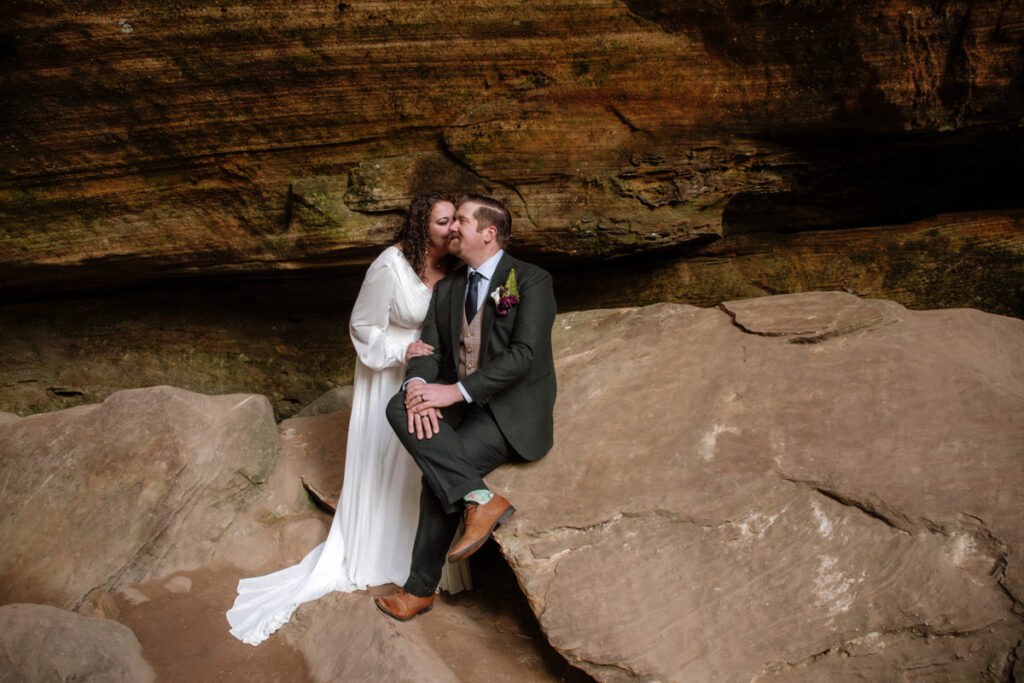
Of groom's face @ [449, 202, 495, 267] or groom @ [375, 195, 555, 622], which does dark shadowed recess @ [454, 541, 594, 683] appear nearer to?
groom @ [375, 195, 555, 622]

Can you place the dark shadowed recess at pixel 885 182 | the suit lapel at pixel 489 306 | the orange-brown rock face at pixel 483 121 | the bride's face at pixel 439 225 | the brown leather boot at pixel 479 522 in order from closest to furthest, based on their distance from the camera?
the brown leather boot at pixel 479 522 → the suit lapel at pixel 489 306 → the bride's face at pixel 439 225 → the orange-brown rock face at pixel 483 121 → the dark shadowed recess at pixel 885 182

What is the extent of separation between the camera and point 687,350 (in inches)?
171

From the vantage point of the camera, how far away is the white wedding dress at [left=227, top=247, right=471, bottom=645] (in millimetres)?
4137

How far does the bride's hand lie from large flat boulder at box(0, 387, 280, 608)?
5.05 feet

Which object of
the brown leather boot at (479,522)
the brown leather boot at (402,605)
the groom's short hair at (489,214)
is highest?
the groom's short hair at (489,214)

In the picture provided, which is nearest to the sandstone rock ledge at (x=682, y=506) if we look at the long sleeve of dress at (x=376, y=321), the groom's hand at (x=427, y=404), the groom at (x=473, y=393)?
the groom at (x=473, y=393)

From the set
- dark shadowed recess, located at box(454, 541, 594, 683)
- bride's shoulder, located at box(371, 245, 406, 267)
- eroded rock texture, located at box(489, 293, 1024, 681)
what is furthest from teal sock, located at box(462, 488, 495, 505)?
bride's shoulder, located at box(371, 245, 406, 267)

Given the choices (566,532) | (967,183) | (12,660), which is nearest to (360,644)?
(566,532)

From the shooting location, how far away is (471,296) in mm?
3896

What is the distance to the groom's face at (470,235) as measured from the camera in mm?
3834

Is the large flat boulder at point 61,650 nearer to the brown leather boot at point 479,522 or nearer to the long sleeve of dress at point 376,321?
the brown leather boot at point 479,522

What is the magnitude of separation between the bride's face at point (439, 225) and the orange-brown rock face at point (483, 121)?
1.12 meters

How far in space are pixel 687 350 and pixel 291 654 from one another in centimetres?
262

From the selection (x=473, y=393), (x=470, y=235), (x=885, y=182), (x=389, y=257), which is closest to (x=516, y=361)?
(x=473, y=393)
